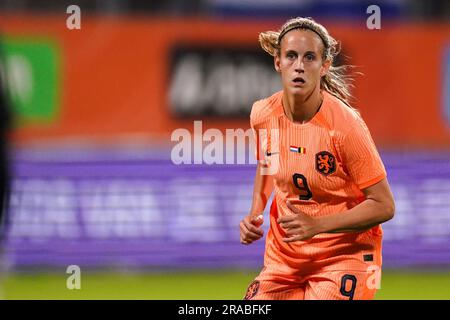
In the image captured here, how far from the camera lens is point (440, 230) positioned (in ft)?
34.3

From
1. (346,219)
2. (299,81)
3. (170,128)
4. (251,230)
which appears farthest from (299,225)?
(170,128)

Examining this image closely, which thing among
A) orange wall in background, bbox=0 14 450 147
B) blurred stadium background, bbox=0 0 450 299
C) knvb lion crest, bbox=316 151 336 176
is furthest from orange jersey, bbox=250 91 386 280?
orange wall in background, bbox=0 14 450 147

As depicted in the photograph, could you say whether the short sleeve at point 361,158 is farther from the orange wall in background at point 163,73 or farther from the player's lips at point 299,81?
the orange wall in background at point 163,73

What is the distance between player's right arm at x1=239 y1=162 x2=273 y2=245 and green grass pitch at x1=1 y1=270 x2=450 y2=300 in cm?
328

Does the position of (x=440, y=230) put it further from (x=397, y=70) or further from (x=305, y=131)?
(x=305, y=131)

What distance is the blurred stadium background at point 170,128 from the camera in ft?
33.3

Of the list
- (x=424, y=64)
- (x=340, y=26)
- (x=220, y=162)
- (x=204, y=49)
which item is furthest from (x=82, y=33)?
(x=424, y=64)

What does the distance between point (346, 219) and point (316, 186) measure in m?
0.27

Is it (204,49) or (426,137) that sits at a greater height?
(204,49)

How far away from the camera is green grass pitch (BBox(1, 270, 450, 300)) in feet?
29.2

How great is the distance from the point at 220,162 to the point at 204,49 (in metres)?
1.75
